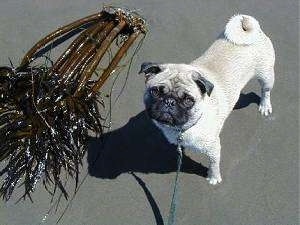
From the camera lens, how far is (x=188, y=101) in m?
3.81

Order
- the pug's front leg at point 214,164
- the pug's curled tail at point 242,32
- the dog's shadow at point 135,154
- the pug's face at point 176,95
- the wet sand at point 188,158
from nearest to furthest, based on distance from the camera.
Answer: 1. the pug's face at point 176,95
2. the pug's front leg at point 214,164
3. the wet sand at point 188,158
4. the pug's curled tail at point 242,32
5. the dog's shadow at point 135,154

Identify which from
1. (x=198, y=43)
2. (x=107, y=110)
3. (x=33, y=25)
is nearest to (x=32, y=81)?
(x=107, y=110)

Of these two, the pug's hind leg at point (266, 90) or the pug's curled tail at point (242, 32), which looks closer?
the pug's curled tail at point (242, 32)

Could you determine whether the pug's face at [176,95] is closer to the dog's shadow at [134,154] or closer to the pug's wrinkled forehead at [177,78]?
the pug's wrinkled forehead at [177,78]

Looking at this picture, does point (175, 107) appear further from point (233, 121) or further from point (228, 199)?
point (233, 121)

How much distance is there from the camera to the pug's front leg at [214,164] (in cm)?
431

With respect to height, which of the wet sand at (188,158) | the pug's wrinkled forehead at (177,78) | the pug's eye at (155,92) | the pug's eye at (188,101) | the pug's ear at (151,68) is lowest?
the wet sand at (188,158)

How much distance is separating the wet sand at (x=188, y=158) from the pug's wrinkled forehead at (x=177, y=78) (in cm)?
111

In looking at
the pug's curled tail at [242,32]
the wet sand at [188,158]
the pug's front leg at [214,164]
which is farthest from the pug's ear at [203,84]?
the wet sand at [188,158]

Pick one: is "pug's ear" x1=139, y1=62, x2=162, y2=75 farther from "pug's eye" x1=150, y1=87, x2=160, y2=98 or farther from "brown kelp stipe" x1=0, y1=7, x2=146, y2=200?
"brown kelp stipe" x1=0, y1=7, x2=146, y2=200

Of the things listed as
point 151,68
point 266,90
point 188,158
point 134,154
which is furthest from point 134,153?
point 266,90

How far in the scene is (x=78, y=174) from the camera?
15.6 ft

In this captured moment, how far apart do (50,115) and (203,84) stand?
5.35 ft

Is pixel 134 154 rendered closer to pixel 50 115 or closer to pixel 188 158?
pixel 188 158
